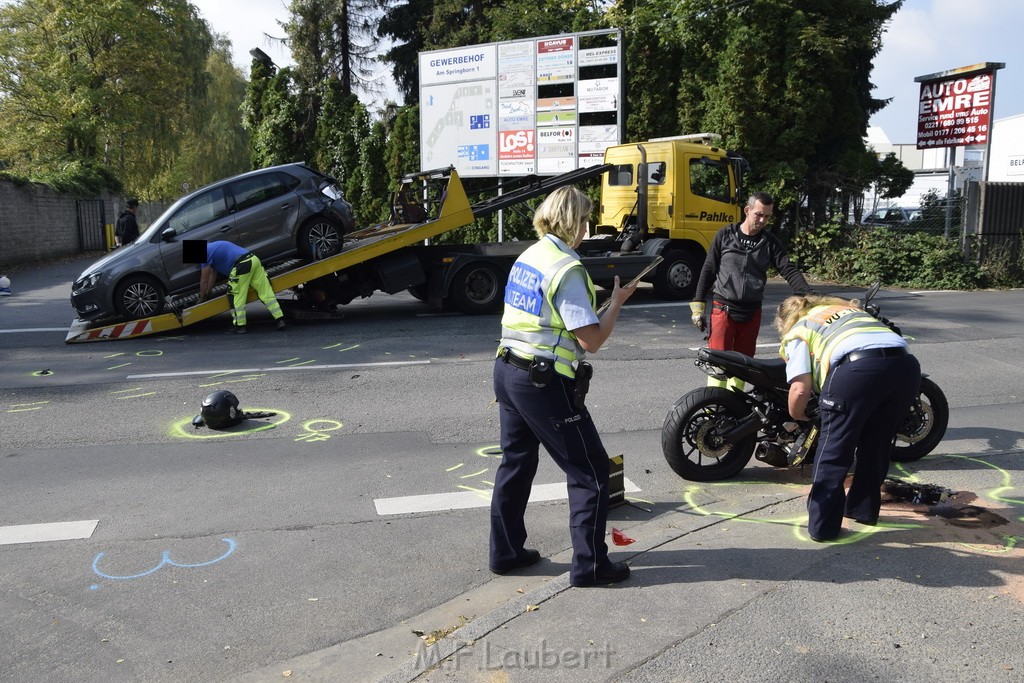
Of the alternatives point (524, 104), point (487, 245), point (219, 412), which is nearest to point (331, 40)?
point (524, 104)

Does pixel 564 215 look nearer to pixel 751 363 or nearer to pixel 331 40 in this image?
pixel 751 363

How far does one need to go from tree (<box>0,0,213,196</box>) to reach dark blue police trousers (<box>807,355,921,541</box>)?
35612 millimetres

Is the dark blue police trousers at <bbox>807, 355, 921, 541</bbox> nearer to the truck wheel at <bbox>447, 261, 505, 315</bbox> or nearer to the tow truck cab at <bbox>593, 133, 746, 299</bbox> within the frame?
the truck wheel at <bbox>447, 261, 505, 315</bbox>

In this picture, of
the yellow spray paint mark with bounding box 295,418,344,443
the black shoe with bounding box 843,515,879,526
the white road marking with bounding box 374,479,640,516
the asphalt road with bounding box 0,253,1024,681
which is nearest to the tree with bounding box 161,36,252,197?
the asphalt road with bounding box 0,253,1024,681

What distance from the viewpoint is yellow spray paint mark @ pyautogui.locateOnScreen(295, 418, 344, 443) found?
6.80 metres

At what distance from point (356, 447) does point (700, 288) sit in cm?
282

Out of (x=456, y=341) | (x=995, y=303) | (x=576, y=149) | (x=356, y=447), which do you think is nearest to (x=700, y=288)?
(x=356, y=447)

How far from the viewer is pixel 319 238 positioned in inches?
498

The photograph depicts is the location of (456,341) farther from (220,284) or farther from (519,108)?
(519,108)

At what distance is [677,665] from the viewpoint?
A: 3.28m

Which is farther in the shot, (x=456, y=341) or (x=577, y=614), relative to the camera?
(x=456, y=341)

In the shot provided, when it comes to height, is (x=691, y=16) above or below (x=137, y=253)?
above

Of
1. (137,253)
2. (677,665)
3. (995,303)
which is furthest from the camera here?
(995,303)

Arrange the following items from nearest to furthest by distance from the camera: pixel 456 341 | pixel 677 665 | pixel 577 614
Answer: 1. pixel 677 665
2. pixel 577 614
3. pixel 456 341
